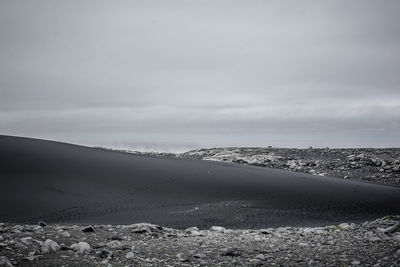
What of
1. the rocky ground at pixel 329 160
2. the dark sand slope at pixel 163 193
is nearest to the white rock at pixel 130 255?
the dark sand slope at pixel 163 193

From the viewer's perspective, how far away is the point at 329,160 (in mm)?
19266

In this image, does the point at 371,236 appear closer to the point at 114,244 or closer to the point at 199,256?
the point at 199,256

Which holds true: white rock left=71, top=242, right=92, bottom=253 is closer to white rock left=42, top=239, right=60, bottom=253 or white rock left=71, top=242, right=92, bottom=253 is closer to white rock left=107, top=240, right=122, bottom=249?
white rock left=42, top=239, right=60, bottom=253

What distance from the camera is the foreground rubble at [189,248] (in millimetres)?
4188

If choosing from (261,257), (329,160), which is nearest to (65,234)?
(261,257)

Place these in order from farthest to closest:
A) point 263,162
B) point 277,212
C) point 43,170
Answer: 1. point 263,162
2. point 43,170
3. point 277,212

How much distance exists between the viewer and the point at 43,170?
11.0m

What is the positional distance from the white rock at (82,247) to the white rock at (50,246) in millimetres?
225

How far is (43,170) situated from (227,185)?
19.8 ft

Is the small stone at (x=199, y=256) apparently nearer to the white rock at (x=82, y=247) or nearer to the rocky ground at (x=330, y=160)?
the white rock at (x=82, y=247)

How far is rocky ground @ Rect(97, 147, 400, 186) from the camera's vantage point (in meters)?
16.7

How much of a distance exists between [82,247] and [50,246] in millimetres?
412

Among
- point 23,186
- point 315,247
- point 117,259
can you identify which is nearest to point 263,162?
point 23,186

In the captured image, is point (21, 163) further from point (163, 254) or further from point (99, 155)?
point (163, 254)
